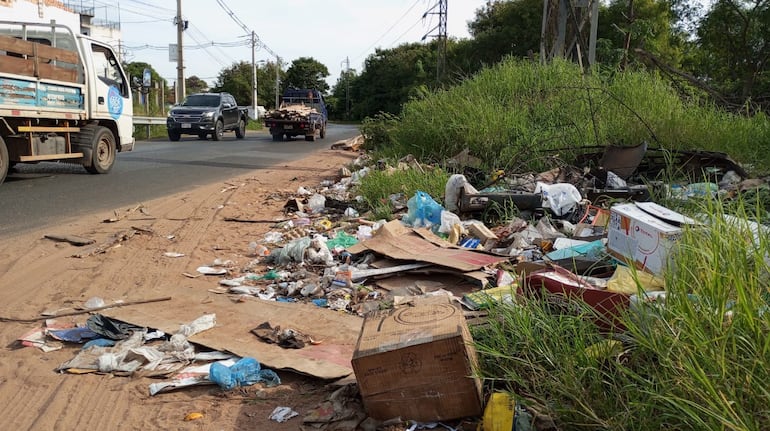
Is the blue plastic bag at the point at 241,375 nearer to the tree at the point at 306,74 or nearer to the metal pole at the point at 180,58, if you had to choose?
the metal pole at the point at 180,58

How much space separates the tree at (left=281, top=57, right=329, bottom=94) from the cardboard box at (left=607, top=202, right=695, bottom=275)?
251ft

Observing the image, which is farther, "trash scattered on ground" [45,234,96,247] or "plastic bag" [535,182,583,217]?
"plastic bag" [535,182,583,217]

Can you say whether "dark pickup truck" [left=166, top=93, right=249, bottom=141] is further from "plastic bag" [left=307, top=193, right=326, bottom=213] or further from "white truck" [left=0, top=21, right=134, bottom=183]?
"plastic bag" [left=307, top=193, right=326, bottom=213]

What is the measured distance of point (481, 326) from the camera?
295cm

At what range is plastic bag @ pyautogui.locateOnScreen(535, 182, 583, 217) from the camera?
19.8 ft

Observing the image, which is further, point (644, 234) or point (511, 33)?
point (511, 33)

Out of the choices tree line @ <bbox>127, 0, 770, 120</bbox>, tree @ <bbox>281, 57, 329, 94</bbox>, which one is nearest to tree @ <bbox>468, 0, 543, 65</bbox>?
tree line @ <bbox>127, 0, 770, 120</bbox>

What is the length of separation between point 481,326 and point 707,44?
2273cm

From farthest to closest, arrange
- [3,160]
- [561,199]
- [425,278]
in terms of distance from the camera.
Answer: [3,160] < [561,199] < [425,278]

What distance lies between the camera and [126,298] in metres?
4.29

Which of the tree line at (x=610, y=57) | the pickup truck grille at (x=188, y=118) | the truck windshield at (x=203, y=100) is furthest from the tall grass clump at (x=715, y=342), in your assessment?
the truck windshield at (x=203, y=100)

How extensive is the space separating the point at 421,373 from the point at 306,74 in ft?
260

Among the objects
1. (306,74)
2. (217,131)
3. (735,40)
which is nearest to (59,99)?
(217,131)

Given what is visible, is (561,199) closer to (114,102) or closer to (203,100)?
(114,102)
